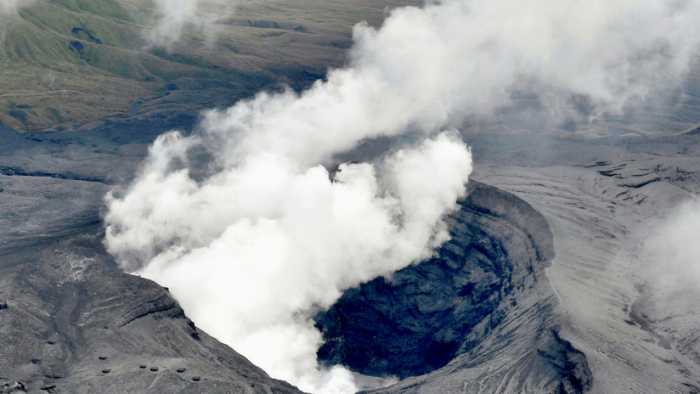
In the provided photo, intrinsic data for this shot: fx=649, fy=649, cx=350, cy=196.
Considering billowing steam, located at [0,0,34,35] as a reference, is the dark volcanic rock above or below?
below

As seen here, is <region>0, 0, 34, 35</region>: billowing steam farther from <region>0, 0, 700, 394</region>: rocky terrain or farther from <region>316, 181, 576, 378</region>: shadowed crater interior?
<region>316, 181, 576, 378</region>: shadowed crater interior

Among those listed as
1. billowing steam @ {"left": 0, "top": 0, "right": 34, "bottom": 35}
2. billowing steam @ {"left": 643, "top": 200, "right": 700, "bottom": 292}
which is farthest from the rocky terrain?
billowing steam @ {"left": 0, "top": 0, "right": 34, "bottom": 35}

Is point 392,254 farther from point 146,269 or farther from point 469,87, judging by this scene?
point 469,87

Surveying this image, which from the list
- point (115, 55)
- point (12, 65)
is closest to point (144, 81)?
point (115, 55)

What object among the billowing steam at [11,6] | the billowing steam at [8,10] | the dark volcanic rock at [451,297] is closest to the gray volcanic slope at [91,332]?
the dark volcanic rock at [451,297]

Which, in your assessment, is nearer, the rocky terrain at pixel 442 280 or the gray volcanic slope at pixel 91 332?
the gray volcanic slope at pixel 91 332

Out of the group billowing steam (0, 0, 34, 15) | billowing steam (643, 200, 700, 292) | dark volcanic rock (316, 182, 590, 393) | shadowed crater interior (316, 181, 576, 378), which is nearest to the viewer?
billowing steam (643, 200, 700, 292)

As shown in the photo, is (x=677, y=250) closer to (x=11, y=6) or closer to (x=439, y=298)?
(x=439, y=298)

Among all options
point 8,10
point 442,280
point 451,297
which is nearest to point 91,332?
point 451,297

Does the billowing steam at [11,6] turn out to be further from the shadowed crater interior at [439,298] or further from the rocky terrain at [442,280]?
the shadowed crater interior at [439,298]

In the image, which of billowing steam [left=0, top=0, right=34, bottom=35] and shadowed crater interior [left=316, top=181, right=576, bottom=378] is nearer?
shadowed crater interior [left=316, top=181, right=576, bottom=378]

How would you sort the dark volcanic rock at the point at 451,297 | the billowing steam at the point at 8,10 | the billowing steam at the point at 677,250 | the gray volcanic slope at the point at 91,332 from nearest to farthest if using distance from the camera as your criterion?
1. the gray volcanic slope at the point at 91,332
2. the billowing steam at the point at 677,250
3. the dark volcanic rock at the point at 451,297
4. the billowing steam at the point at 8,10

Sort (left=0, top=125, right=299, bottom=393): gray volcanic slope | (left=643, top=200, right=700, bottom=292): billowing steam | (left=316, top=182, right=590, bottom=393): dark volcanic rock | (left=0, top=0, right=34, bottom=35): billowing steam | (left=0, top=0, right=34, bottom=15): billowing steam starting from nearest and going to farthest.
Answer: (left=0, top=125, right=299, bottom=393): gray volcanic slope
(left=643, top=200, right=700, bottom=292): billowing steam
(left=316, top=182, right=590, bottom=393): dark volcanic rock
(left=0, top=0, right=34, bottom=35): billowing steam
(left=0, top=0, right=34, bottom=15): billowing steam
